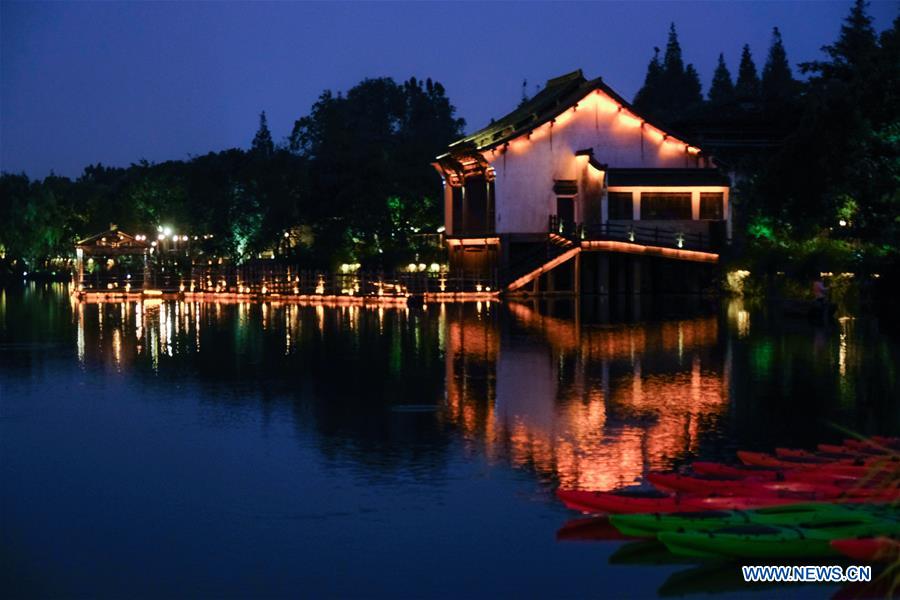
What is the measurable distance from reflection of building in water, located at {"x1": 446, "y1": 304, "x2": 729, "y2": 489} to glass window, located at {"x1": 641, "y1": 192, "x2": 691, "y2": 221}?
20309 mm

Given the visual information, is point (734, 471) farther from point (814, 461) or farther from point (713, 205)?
point (713, 205)

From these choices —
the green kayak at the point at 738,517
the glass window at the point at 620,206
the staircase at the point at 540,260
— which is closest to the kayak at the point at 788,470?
the green kayak at the point at 738,517

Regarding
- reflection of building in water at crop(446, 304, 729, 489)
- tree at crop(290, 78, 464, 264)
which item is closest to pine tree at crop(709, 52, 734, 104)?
tree at crop(290, 78, 464, 264)

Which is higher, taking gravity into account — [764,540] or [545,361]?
[545,361]

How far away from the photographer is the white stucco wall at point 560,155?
58062 millimetres

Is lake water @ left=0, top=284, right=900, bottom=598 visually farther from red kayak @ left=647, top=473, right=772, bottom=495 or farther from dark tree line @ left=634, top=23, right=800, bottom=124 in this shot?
dark tree line @ left=634, top=23, right=800, bottom=124

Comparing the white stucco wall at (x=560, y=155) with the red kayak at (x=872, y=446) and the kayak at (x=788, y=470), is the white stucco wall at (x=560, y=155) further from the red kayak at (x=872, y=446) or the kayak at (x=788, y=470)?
the kayak at (x=788, y=470)

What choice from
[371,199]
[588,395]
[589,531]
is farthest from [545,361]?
[371,199]

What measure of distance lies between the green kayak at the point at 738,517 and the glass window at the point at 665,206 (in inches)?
1814

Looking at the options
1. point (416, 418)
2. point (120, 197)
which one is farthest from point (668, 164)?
point (120, 197)

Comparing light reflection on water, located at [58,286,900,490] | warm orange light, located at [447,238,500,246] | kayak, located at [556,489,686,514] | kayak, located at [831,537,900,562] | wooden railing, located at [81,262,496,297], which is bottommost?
kayak, located at [831,537,900,562]

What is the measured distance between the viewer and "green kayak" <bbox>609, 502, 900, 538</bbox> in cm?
1195

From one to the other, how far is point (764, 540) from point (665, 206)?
47513mm

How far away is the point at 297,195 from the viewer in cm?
8412
